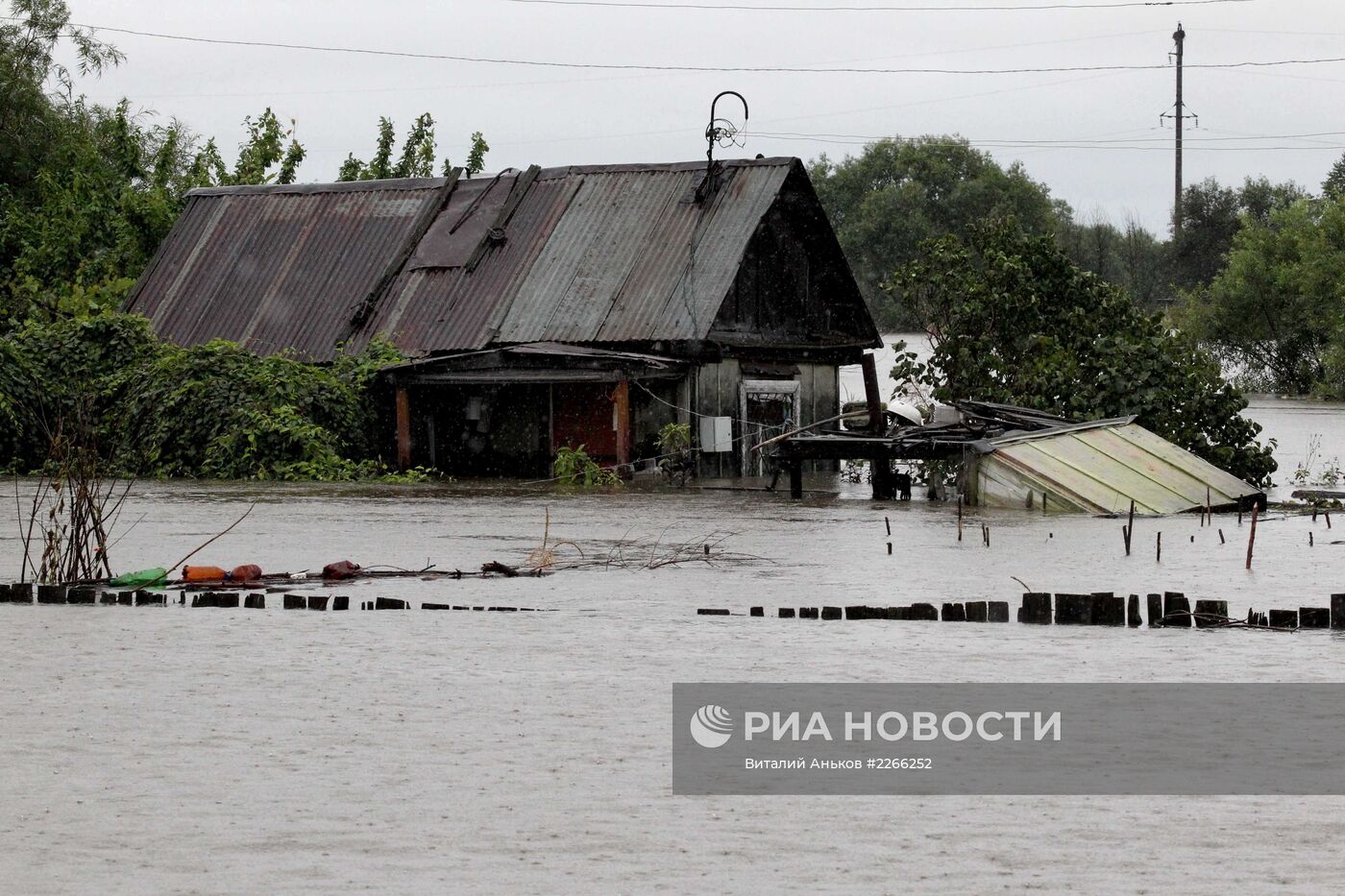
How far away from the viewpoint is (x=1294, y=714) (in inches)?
368

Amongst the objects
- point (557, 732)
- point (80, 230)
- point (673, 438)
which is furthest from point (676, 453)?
point (557, 732)

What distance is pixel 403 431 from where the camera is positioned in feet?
110

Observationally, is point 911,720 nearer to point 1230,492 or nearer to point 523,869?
point 523,869

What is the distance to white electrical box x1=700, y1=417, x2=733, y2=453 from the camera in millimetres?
32375

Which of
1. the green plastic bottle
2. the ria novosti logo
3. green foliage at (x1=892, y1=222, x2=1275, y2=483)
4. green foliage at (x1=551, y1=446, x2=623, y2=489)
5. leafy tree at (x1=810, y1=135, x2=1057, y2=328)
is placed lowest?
the ria novosti logo

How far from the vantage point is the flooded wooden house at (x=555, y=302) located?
33.0 m

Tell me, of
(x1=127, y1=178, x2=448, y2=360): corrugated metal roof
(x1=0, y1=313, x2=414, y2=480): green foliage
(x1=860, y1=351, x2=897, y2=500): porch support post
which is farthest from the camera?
(x1=127, y1=178, x2=448, y2=360): corrugated metal roof

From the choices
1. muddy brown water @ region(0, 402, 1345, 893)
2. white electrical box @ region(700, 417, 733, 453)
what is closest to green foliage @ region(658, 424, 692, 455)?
white electrical box @ region(700, 417, 733, 453)

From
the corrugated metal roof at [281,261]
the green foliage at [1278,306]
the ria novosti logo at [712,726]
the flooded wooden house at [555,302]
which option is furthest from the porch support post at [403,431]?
the green foliage at [1278,306]

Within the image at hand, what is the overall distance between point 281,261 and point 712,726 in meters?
30.6

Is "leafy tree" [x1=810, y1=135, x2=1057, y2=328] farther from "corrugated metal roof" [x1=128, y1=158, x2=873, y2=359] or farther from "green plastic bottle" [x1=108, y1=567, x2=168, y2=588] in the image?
"green plastic bottle" [x1=108, y1=567, x2=168, y2=588]

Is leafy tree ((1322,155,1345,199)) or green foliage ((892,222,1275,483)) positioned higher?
leafy tree ((1322,155,1345,199))

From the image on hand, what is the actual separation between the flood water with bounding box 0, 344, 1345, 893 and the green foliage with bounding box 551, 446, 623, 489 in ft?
38.7

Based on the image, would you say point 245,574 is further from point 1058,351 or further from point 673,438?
point 1058,351
